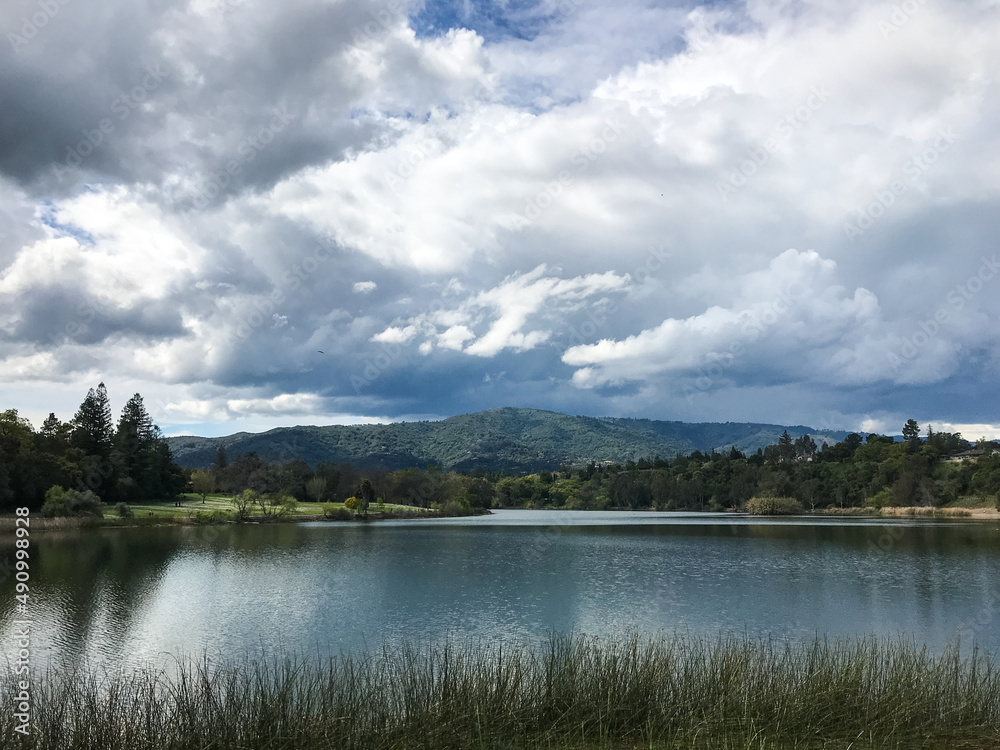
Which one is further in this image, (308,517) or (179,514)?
(308,517)

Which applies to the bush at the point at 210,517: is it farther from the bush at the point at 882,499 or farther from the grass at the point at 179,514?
the bush at the point at 882,499

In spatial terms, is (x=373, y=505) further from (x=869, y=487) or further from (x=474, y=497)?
(x=869, y=487)

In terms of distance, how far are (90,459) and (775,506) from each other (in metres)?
116

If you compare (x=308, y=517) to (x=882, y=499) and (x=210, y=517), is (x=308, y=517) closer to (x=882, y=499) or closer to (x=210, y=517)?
(x=210, y=517)

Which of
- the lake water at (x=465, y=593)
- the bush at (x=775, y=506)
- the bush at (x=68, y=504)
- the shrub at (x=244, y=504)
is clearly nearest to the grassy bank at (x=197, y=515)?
the shrub at (x=244, y=504)

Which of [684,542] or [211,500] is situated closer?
[684,542]

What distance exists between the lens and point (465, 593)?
31.5m

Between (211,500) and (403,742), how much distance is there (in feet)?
339

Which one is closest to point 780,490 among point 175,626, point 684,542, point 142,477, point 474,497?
point 474,497

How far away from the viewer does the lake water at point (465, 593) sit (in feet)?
74.7

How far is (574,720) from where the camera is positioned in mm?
11938

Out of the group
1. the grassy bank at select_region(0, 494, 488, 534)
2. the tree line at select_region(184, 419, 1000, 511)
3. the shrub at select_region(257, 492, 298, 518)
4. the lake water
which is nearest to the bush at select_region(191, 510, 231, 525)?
the grassy bank at select_region(0, 494, 488, 534)

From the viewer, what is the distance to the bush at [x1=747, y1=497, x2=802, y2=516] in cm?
13412

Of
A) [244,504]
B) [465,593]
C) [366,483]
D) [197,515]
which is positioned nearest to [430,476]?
[366,483]
